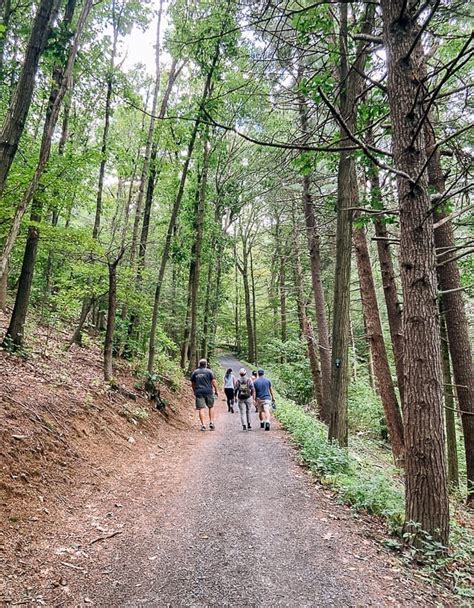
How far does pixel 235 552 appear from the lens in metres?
3.29

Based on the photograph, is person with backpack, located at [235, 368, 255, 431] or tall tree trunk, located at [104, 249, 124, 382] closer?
tall tree trunk, located at [104, 249, 124, 382]

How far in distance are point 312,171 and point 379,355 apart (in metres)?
4.92

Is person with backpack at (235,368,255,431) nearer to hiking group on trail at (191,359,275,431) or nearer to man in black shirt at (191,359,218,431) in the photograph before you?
hiking group on trail at (191,359,275,431)

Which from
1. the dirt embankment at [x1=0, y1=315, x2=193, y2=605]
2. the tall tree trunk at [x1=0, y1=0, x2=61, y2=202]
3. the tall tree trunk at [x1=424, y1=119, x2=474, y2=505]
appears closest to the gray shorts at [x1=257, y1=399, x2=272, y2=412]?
the dirt embankment at [x1=0, y1=315, x2=193, y2=605]

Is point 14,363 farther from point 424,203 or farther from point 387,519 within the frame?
point 424,203

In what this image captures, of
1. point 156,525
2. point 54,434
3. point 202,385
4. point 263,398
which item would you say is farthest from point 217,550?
point 263,398

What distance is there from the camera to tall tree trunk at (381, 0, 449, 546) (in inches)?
135

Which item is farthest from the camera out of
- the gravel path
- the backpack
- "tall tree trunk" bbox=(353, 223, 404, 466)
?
the backpack

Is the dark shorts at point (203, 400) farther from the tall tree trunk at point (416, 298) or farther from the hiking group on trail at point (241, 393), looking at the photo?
the tall tree trunk at point (416, 298)

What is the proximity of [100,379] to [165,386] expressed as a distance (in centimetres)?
432

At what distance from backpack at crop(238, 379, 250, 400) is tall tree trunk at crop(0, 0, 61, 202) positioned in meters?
7.15

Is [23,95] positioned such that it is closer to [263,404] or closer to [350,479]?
[350,479]

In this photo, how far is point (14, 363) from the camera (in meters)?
6.68

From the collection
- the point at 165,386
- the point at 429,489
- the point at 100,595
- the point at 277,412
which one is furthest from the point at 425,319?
the point at 165,386
